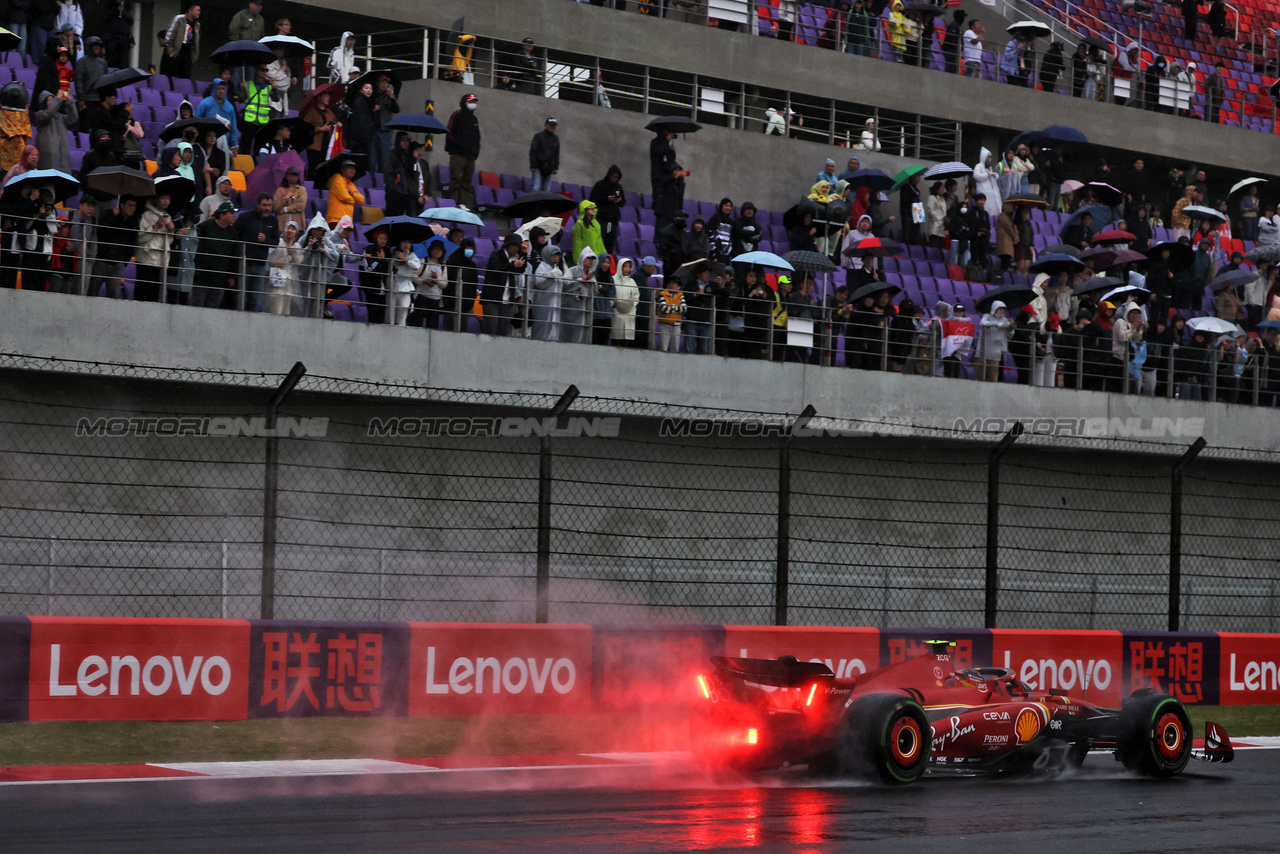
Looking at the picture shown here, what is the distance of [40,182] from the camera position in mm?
14773

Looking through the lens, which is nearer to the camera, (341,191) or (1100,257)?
(341,191)

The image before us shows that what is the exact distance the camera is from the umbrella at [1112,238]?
24434 mm

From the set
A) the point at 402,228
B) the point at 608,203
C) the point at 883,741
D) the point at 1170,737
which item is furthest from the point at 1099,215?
the point at 883,741

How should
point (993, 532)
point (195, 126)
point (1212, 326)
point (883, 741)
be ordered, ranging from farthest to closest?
point (1212, 326) → point (195, 126) → point (993, 532) → point (883, 741)

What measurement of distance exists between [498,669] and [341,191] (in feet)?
24.2

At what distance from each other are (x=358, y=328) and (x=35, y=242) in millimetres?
3083

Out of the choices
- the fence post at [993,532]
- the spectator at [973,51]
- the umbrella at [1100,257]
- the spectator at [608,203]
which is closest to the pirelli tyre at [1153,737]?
the fence post at [993,532]

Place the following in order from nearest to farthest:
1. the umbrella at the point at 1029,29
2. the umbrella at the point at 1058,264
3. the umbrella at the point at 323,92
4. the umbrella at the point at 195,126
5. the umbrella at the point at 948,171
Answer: the umbrella at the point at 195,126
the umbrella at the point at 323,92
the umbrella at the point at 1058,264
the umbrella at the point at 948,171
the umbrella at the point at 1029,29

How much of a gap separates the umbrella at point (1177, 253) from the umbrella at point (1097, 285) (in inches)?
81.9

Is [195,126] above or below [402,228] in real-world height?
above

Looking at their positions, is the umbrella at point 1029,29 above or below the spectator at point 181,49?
above

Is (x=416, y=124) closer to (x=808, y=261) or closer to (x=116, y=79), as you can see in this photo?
(x=116, y=79)

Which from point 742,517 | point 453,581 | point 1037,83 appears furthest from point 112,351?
point 1037,83

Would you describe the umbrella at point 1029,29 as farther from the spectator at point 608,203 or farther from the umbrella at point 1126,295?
the spectator at point 608,203
